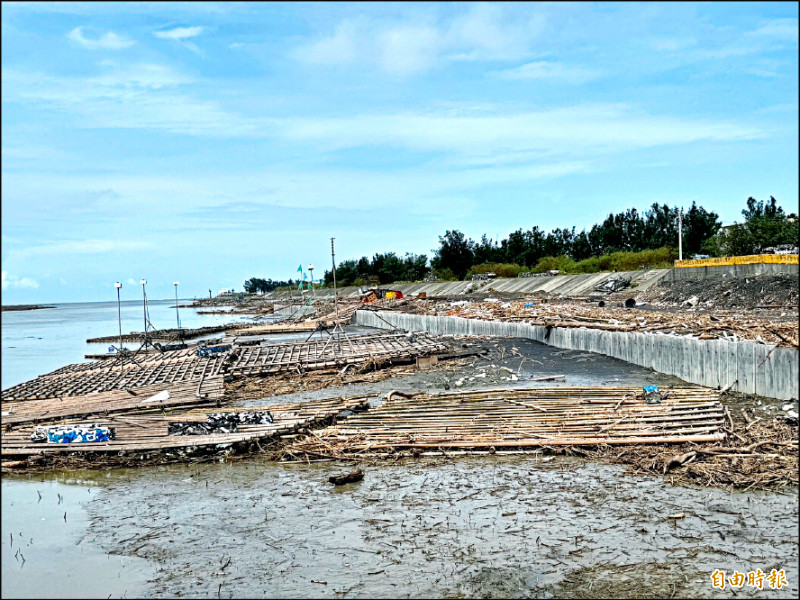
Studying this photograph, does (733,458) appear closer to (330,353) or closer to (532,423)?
(532,423)

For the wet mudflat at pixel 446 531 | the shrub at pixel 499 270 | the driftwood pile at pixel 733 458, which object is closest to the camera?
the wet mudflat at pixel 446 531

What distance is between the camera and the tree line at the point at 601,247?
5606 centimetres

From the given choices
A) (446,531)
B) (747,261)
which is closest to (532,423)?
(446,531)

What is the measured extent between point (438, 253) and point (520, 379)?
7932 centimetres

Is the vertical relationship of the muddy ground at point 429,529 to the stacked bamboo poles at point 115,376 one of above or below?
below

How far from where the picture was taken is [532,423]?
11.6m

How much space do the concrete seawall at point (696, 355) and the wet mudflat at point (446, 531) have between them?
14.5 feet

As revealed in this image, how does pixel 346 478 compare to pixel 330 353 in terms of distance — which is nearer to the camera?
pixel 346 478

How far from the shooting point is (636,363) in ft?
59.9

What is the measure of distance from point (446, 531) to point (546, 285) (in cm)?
5303

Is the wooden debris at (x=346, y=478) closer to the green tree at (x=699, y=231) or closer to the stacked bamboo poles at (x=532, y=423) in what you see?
the stacked bamboo poles at (x=532, y=423)

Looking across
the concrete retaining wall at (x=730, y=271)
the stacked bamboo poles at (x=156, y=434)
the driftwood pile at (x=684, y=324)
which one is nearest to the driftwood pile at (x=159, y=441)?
the stacked bamboo poles at (x=156, y=434)

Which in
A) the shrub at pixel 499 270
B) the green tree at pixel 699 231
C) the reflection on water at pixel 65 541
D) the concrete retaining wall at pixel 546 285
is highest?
the green tree at pixel 699 231

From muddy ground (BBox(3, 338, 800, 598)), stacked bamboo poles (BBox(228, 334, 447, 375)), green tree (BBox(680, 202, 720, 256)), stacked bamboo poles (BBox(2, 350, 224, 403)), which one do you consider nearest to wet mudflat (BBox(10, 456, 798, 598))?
muddy ground (BBox(3, 338, 800, 598))
